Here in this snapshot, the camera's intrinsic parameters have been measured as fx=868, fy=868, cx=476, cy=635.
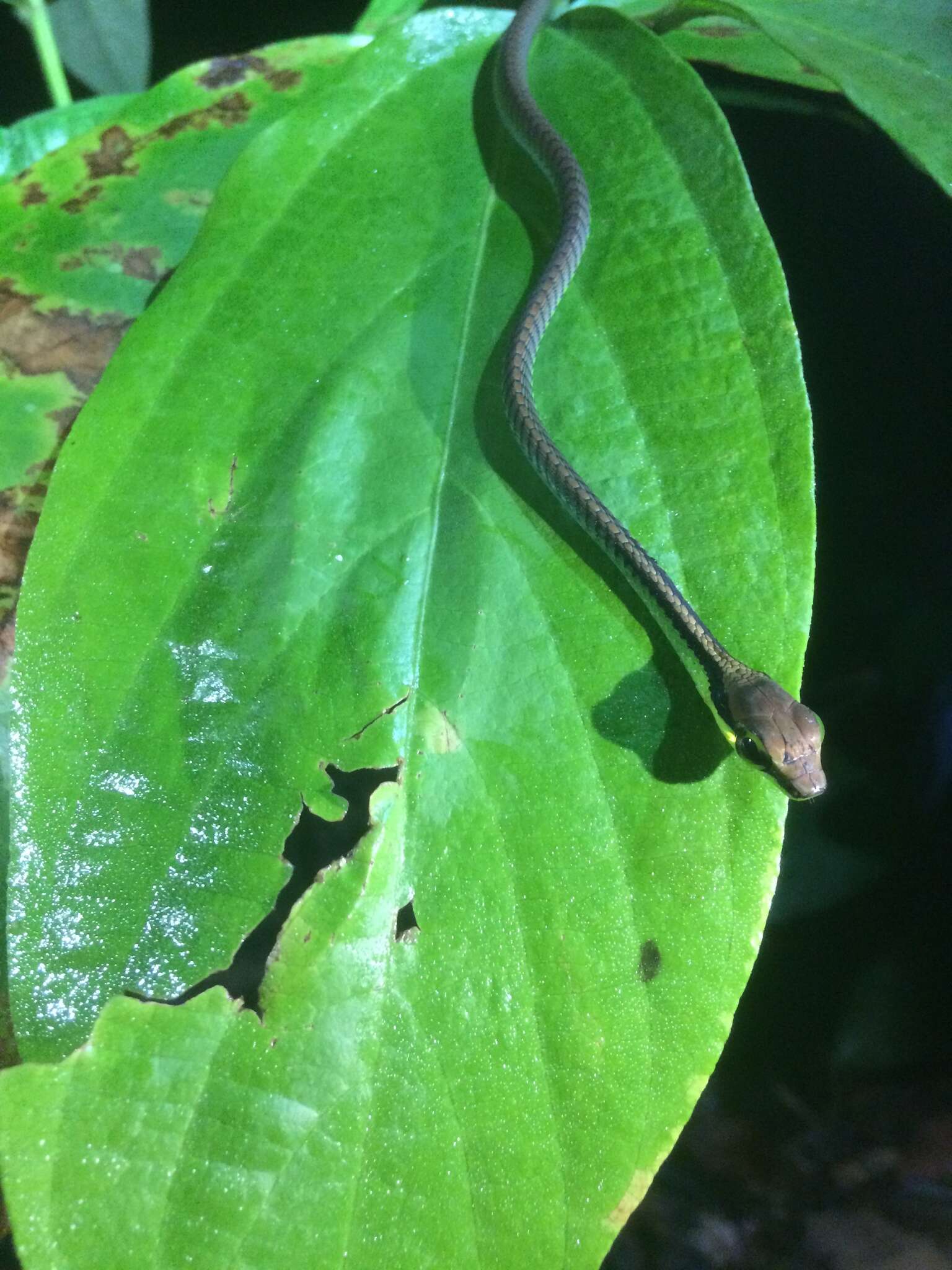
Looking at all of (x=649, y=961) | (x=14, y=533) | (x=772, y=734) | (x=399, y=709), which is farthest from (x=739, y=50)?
(x=649, y=961)

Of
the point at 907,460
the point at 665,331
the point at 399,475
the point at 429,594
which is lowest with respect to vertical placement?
the point at 907,460

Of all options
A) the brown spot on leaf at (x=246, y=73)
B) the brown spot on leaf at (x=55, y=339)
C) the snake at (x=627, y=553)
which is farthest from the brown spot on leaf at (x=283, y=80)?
the brown spot on leaf at (x=55, y=339)

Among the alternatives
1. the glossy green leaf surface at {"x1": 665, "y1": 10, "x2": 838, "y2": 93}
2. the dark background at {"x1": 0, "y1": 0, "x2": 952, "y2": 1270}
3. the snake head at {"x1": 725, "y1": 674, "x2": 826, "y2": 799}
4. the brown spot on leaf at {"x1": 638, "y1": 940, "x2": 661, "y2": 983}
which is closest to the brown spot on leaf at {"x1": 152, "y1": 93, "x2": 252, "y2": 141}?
the glossy green leaf surface at {"x1": 665, "y1": 10, "x2": 838, "y2": 93}

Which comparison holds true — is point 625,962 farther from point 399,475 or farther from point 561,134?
point 561,134

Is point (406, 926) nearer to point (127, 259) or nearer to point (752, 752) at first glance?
point (752, 752)

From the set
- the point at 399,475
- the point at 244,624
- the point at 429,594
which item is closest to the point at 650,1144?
the point at 429,594
